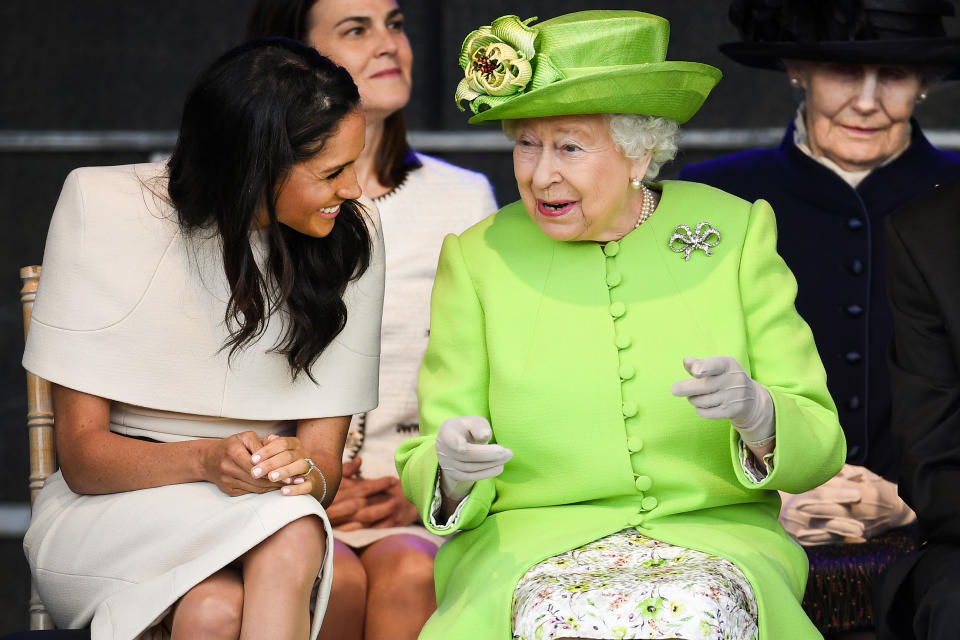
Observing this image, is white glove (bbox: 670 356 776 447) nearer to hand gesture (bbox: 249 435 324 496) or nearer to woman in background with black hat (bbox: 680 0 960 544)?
Answer: hand gesture (bbox: 249 435 324 496)

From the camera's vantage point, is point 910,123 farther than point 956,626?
Yes

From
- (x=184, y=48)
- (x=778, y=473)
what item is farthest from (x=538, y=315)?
(x=184, y=48)

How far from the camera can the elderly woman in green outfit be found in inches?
113

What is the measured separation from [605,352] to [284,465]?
682mm

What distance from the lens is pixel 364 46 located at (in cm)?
391

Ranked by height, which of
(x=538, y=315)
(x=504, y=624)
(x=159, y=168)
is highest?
(x=159, y=168)

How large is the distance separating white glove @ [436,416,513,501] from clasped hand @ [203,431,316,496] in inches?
10.6

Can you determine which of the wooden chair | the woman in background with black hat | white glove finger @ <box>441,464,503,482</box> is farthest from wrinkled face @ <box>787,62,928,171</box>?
the wooden chair

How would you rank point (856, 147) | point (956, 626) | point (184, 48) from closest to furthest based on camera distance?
point (956, 626) < point (856, 147) < point (184, 48)

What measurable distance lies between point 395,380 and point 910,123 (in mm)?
1483

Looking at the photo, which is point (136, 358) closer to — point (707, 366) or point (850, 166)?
point (707, 366)

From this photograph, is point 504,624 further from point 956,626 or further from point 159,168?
point 159,168

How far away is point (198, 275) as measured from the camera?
306 cm

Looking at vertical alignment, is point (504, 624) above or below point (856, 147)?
below
